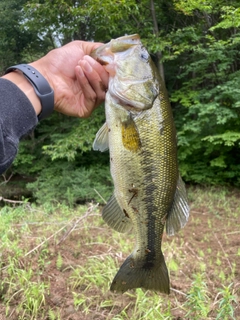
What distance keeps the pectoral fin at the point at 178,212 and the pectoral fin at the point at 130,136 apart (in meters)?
0.34

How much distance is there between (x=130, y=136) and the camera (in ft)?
5.67

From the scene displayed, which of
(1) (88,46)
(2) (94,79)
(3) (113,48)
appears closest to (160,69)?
(1) (88,46)

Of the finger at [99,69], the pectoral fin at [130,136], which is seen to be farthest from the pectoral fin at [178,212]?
the finger at [99,69]

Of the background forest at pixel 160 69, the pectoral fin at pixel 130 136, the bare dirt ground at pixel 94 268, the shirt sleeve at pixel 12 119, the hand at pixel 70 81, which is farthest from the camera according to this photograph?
the background forest at pixel 160 69

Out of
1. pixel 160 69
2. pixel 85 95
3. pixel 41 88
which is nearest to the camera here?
pixel 41 88

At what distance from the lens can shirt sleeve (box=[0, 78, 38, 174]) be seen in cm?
153

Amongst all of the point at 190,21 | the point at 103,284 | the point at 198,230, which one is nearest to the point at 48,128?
the point at 190,21

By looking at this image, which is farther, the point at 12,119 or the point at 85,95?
the point at 85,95

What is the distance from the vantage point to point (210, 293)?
338 cm

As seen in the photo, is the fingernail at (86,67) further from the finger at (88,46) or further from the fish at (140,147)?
the finger at (88,46)

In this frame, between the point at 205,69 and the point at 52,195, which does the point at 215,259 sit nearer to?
the point at 52,195

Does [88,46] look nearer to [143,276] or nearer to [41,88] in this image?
[41,88]

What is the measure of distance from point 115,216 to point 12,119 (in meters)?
0.76

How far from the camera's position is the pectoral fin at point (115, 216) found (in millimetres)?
1923
